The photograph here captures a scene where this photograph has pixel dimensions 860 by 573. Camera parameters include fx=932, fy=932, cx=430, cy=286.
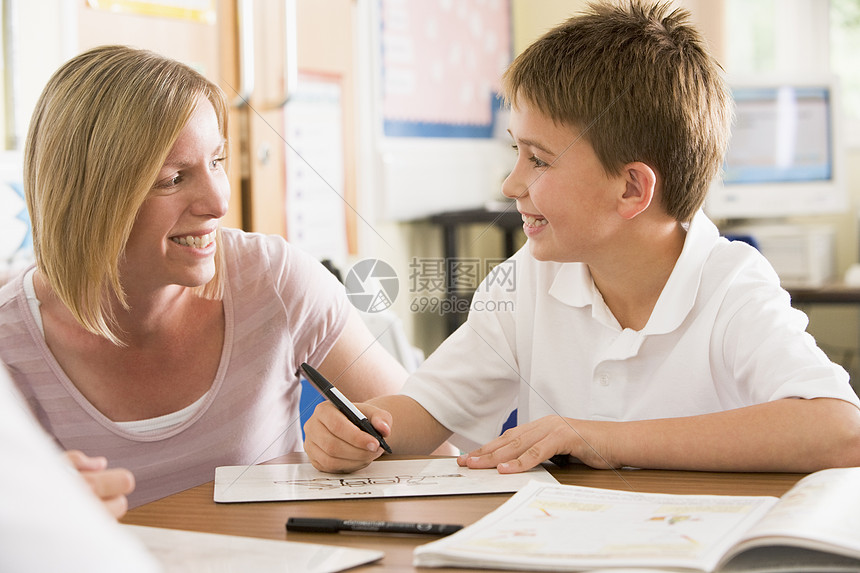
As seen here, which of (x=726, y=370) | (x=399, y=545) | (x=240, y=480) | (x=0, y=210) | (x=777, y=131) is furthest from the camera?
(x=777, y=131)

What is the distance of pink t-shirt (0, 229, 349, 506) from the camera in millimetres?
1064

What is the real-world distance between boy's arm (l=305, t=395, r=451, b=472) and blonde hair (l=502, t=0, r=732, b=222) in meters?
0.36

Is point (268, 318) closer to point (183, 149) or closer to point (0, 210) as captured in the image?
point (183, 149)

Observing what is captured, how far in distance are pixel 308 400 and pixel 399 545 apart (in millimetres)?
600

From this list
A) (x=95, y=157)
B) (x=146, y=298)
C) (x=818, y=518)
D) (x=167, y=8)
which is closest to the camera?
(x=818, y=518)

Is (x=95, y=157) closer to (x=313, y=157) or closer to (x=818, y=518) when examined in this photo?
(x=818, y=518)

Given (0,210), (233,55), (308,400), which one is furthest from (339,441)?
(233,55)

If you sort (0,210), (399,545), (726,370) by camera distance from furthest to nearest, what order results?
(0,210)
(726,370)
(399,545)

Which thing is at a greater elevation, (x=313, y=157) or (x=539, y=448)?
(x=313, y=157)

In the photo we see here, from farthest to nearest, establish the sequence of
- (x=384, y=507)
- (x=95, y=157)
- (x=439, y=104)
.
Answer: (x=439, y=104)
(x=95, y=157)
(x=384, y=507)

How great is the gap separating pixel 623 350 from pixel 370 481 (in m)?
0.35

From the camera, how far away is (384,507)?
0.75 metres

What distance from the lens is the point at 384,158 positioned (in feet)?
9.70

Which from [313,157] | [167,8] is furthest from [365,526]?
[313,157]
